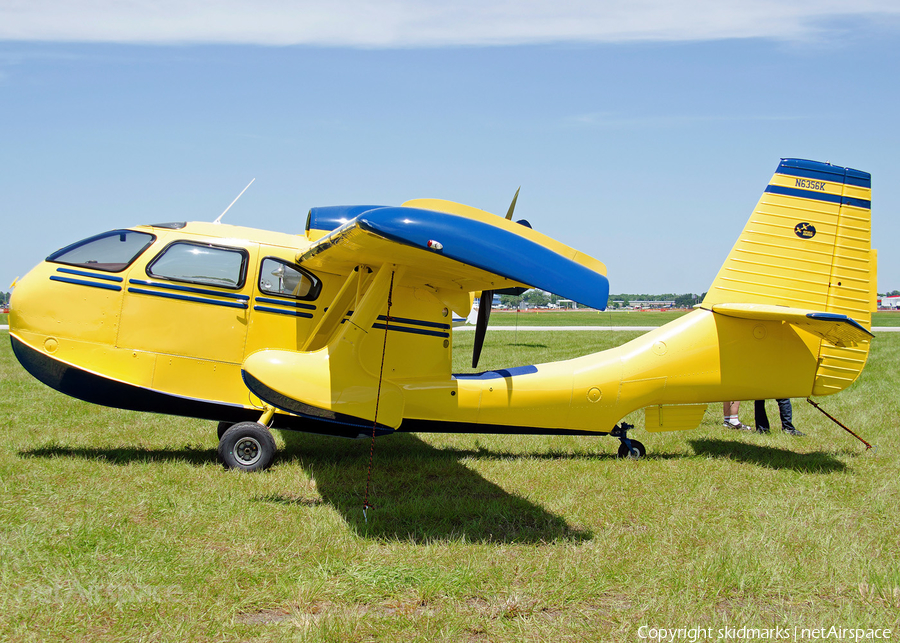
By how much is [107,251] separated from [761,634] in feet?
22.7

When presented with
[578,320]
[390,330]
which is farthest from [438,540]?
[578,320]

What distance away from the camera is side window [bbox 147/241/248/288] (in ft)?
22.6

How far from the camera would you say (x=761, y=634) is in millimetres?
3785

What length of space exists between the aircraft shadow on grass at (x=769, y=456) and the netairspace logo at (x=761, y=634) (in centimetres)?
384

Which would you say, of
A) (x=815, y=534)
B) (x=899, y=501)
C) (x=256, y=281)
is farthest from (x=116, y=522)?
(x=899, y=501)

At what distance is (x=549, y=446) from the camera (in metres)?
8.34

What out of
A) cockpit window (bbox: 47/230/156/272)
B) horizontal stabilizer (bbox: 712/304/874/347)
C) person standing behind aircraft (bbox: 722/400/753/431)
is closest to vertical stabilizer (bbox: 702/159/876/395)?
horizontal stabilizer (bbox: 712/304/874/347)

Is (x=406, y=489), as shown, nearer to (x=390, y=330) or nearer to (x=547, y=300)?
(x=390, y=330)

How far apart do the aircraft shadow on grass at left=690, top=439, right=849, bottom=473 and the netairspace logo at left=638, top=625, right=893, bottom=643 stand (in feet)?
12.6

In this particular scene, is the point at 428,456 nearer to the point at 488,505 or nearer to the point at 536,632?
the point at 488,505

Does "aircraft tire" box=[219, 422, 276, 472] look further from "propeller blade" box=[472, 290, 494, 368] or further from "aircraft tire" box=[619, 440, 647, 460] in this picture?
"aircraft tire" box=[619, 440, 647, 460]

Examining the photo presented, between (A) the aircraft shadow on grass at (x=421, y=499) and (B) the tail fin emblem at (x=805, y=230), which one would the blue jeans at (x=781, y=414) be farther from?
(A) the aircraft shadow on grass at (x=421, y=499)

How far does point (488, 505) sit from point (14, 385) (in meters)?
10.9

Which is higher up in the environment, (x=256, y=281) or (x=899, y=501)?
(x=256, y=281)
